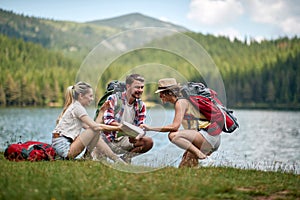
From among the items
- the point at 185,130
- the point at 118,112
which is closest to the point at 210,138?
the point at 185,130

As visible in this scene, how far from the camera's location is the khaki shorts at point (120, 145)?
10921 mm

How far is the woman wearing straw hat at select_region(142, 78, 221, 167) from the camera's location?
10.2 meters

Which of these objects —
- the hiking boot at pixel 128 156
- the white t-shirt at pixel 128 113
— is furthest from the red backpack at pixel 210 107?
the hiking boot at pixel 128 156

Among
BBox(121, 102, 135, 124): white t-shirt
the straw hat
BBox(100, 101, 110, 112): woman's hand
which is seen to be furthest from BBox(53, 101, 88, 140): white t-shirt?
the straw hat

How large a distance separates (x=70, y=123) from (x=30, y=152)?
3.69 feet

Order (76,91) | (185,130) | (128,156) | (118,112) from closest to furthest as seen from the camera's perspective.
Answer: (185,130) → (118,112) → (76,91) → (128,156)

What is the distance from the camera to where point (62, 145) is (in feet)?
36.8

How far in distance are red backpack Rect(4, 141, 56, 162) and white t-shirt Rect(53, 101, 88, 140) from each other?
1.67ft

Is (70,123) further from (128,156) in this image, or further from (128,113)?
(128,156)

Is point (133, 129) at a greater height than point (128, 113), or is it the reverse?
point (128, 113)

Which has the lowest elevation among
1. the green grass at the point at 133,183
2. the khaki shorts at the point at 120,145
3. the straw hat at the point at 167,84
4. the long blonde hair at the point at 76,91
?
the green grass at the point at 133,183

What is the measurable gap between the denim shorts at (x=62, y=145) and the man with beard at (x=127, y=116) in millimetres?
917

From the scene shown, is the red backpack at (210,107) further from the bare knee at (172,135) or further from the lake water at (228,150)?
Result: the lake water at (228,150)

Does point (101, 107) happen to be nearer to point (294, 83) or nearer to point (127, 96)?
point (127, 96)
